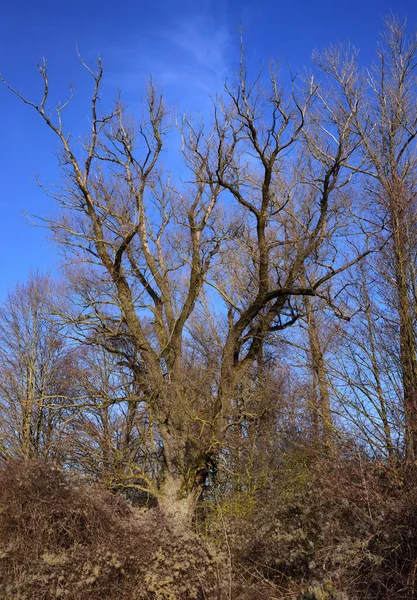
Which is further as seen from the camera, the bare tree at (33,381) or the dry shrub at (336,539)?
the bare tree at (33,381)

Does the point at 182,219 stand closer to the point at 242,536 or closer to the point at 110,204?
the point at 110,204

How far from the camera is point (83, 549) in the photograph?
8.21 meters

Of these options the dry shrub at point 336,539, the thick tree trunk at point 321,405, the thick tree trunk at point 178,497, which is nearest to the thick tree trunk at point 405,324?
the dry shrub at point 336,539

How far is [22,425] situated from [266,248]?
40.2 feet

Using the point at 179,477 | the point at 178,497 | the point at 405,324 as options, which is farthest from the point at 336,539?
the point at 179,477

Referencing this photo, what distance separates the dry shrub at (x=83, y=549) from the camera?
306 inches

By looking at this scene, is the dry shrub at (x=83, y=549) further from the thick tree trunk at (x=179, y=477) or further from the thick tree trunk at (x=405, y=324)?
the thick tree trunk at (x=179, y=477)

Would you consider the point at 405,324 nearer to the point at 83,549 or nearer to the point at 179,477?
the point at 83,549

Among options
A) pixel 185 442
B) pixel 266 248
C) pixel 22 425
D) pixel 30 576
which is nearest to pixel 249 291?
pixel 266 248

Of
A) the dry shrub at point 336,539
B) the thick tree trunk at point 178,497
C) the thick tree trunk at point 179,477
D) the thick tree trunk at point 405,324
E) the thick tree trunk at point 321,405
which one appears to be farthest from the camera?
the thick tree trunk at point 179,477

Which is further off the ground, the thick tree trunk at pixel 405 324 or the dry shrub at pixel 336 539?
the thick tree trunk at pixel 405 324

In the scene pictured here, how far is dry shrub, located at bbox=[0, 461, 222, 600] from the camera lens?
7.78 meters

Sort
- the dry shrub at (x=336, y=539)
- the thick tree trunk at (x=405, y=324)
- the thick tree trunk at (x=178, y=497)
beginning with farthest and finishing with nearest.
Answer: the thick tree trunk at (x=178, y=497) → the thick tree trunk at (x=405, y=324) → the dry shrub at (x=336, y=539)

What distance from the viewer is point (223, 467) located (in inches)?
556
